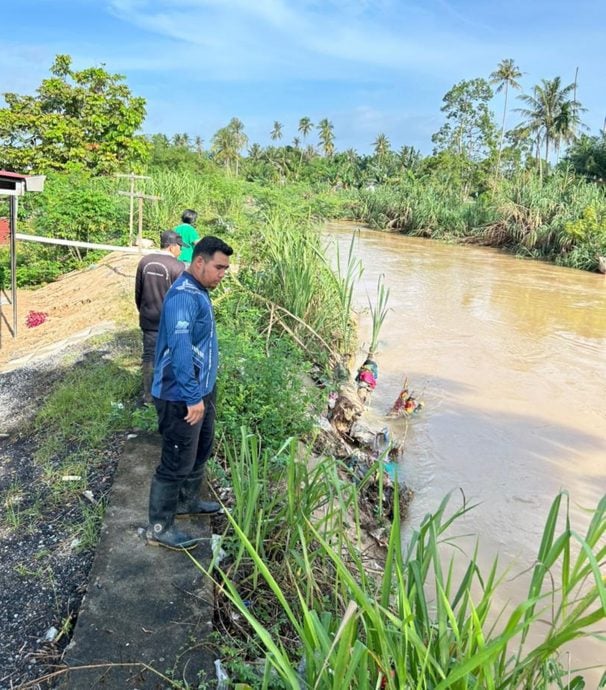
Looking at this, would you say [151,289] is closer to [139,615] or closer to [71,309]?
[139,615]

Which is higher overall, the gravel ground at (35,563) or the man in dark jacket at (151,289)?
the man in dark jacket at (151,289)

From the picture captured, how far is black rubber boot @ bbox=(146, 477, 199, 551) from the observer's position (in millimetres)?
2617

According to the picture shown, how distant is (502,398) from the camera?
698cm

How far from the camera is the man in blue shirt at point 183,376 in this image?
251 centimetres

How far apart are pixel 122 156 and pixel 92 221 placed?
6640mm

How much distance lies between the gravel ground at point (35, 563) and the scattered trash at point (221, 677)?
0.59 metres

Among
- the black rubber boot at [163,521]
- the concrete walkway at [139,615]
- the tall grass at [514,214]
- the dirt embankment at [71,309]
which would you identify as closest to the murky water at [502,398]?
the concrete walkway at [139,615]

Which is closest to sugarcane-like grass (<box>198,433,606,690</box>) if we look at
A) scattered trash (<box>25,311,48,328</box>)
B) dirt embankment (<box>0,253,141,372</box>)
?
dirt embankment (<box>0,253,141,372</box>)

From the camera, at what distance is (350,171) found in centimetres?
4350

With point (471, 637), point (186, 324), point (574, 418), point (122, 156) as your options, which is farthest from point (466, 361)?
point (122, 156)

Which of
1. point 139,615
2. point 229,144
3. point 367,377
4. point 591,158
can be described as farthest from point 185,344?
point 229,144

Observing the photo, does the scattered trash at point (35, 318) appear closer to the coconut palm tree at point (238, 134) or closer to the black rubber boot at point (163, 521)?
the black rubber boot at point (163, 521)

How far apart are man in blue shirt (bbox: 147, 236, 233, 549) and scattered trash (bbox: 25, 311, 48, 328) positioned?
6.10 meters

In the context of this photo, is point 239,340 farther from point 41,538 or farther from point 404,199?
point 404,199
